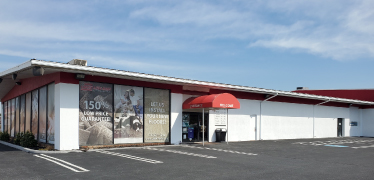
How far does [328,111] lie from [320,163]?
2070cm

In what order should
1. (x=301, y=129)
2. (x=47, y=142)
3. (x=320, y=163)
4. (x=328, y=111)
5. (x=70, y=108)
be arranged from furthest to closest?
(x=328, y=111) < (x=301, y=129) < (x=47, y=142) < (x=70, y=108) < (x=320, y=163)

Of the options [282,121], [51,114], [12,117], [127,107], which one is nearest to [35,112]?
[51,114]

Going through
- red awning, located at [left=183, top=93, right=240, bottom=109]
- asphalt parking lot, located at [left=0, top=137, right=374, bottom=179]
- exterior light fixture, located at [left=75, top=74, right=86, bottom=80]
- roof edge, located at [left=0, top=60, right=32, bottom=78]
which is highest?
roof edge, located at [left=0, top=60, right=32, bottom=78]

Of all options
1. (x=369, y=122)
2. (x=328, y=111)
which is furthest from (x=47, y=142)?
(x=369, y=122)

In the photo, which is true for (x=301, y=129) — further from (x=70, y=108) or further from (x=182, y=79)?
(x=70, y=108)

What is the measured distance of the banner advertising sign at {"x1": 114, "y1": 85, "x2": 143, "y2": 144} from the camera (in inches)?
679

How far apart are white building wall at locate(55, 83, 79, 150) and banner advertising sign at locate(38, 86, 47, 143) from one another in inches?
88.6

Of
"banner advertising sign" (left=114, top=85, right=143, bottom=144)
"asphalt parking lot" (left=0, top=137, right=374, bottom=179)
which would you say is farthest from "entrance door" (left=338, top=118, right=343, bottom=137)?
"banner advertising sign" (left=114, top=85, right=143, bottom=144)

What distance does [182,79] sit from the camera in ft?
61.4

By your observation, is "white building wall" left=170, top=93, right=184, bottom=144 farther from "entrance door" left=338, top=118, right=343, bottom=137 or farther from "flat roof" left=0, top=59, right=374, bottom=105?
"entrance door" left=338, top=118, right=343, bottom=137

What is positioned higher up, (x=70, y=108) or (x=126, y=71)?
(x=126, y=71)

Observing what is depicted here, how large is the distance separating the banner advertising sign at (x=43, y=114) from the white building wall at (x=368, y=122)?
31.0 metres

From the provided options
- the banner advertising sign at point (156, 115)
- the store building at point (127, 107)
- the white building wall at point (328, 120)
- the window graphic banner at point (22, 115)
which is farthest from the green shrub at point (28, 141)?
the white building wall at point (328, 120)

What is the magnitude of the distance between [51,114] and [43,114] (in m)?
1.53
